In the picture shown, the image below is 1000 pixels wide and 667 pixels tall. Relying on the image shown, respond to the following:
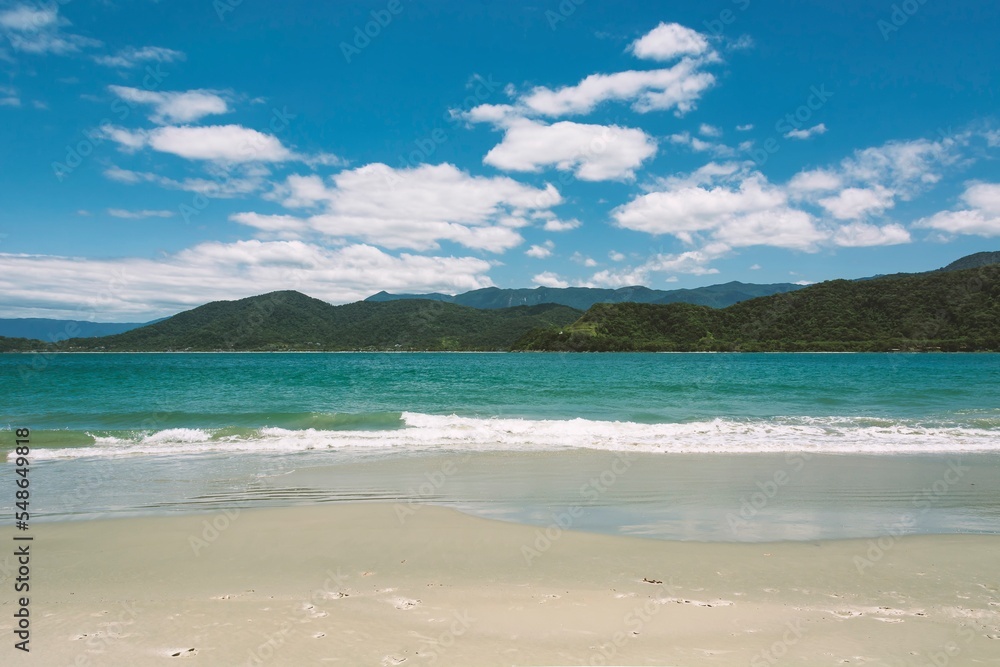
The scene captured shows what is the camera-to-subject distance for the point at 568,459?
15.1m

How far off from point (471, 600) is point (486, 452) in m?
10.8

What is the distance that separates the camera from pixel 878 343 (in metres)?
104

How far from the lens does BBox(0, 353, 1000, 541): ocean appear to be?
9688 mm

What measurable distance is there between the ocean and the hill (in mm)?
87796

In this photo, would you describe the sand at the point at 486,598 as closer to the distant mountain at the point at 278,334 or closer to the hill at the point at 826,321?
the hill at the point at 826,321

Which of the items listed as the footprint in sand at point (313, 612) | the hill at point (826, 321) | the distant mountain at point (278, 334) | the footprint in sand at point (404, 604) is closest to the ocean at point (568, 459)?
the footprint in sand at point (404, 604)

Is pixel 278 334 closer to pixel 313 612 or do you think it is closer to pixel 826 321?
pixel 826 321

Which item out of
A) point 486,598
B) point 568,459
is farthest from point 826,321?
point 486,598

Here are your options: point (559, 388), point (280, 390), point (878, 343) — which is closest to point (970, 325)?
point (878, 343)

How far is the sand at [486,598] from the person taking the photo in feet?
15.6

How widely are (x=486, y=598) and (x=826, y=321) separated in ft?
433

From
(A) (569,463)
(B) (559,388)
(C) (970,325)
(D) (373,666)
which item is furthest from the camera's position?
(C) (970,325)

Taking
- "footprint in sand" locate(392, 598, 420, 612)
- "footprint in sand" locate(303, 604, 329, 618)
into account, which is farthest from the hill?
"footprint in sand" locate(303, 604, 329, 618)

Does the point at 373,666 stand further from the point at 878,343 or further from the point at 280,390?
the point at 878,343
